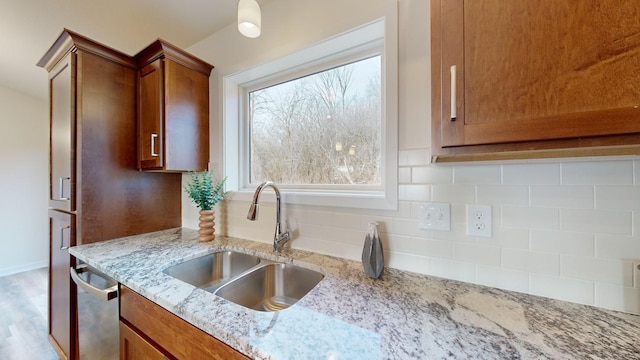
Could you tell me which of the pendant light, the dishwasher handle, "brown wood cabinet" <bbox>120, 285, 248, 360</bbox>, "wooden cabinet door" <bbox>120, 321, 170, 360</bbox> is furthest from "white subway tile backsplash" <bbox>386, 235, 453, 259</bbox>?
the dishwasher handle

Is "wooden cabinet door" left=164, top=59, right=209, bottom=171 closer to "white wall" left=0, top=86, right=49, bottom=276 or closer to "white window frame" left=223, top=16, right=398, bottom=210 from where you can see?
"white window frame" left=223, top=16, right=398, bottom=210

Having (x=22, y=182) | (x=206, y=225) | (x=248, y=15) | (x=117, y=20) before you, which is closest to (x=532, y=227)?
(x=248, y=15)

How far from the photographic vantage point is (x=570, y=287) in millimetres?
719

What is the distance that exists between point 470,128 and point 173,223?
200 cm

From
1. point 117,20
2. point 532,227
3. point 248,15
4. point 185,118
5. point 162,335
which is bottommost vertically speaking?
point 162,335

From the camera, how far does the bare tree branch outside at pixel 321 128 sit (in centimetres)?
125

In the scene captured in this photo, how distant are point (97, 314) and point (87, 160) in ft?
2.79

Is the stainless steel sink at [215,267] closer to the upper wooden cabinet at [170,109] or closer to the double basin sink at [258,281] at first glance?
the double basin sink at [258,281]

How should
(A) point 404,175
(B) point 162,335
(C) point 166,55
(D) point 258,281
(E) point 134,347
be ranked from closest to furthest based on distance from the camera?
(B) point 162,335, (E) point 134,347, (A) point 404,175, (D) point 258,281, (C) point 166,55

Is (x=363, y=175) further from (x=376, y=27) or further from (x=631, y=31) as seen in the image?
(x=631, y=31)

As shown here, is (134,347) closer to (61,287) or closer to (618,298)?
(61,287)

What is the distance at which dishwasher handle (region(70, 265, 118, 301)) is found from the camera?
0.96 metres

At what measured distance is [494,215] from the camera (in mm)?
815

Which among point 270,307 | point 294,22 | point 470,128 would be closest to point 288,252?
point 270,307
